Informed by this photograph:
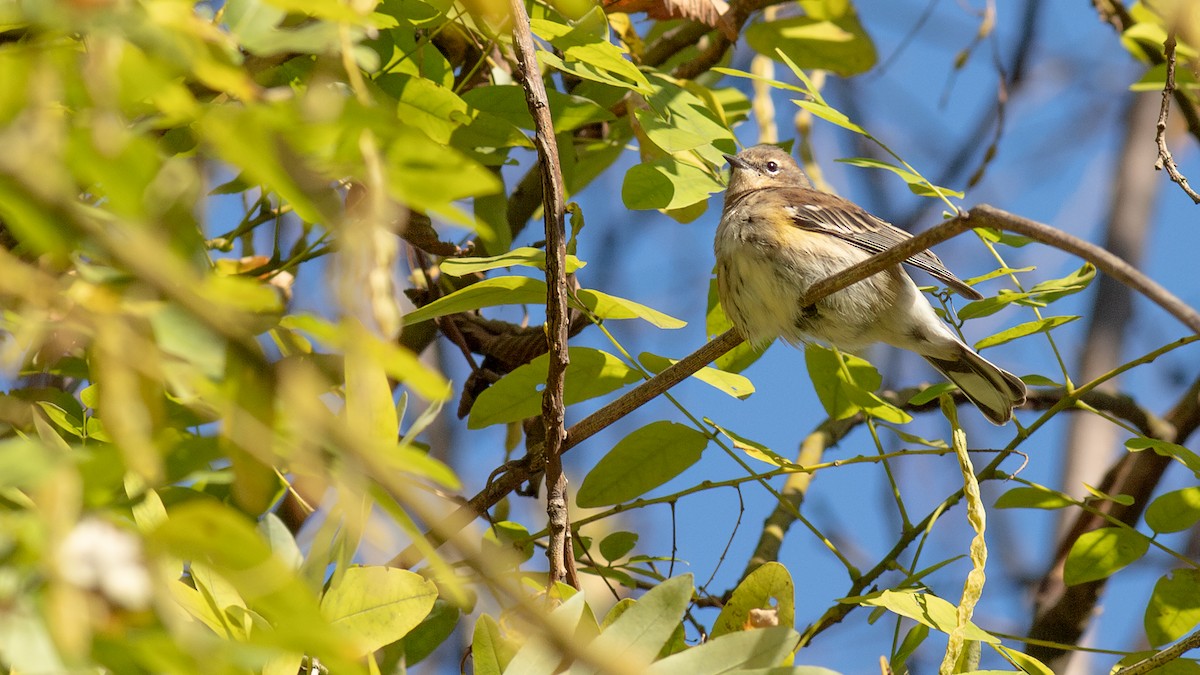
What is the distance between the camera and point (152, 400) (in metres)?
0.92

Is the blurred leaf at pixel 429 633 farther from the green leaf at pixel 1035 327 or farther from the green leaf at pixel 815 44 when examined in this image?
the green leaf at pixel 815 44

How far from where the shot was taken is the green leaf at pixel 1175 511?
8.82ft

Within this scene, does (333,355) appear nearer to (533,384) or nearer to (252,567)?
(533,384)

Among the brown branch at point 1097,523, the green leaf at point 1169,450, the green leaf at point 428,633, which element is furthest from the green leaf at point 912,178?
the brown branch at point 1097,523

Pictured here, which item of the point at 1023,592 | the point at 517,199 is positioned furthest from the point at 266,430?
the point at 1023,592

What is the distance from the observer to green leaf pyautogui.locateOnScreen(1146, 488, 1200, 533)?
2.69m

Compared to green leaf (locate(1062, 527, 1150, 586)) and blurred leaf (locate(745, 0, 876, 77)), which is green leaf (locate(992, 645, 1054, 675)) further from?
blurred leaf (locate(745, 0, 876, 77))

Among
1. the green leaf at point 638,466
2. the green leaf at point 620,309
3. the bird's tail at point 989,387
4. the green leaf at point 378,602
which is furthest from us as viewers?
the bird's tail at point 989,387

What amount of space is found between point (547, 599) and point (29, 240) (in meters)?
1.42

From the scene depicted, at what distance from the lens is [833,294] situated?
349 cm

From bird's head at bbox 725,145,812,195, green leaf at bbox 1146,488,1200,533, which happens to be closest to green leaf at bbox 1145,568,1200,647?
green leaf at bbox 1146,488,1200,533

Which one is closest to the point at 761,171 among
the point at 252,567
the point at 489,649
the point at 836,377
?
the point at 836,377

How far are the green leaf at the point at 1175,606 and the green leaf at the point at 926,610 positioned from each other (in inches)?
31.6

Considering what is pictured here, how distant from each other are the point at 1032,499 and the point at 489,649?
148 cm
